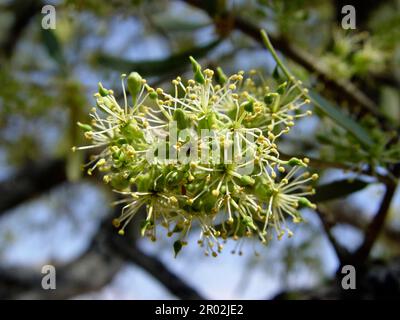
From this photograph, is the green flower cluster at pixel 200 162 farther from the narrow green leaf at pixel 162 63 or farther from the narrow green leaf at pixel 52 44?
the narrow green leaf at pixel 52 44

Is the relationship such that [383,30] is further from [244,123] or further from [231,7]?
[244,123]

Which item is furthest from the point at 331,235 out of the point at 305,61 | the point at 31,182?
the point at 31,182

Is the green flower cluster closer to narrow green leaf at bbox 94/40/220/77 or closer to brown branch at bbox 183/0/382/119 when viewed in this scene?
narrow green leaf at bbox 94/40/220/77

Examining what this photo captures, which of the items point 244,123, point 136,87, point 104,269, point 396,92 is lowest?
point 104,269

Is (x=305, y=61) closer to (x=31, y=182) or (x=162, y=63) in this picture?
(x=162, y=63)

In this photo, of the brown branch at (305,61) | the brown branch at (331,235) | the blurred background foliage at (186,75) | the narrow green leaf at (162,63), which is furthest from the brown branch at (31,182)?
the brown branch at (331,235)
